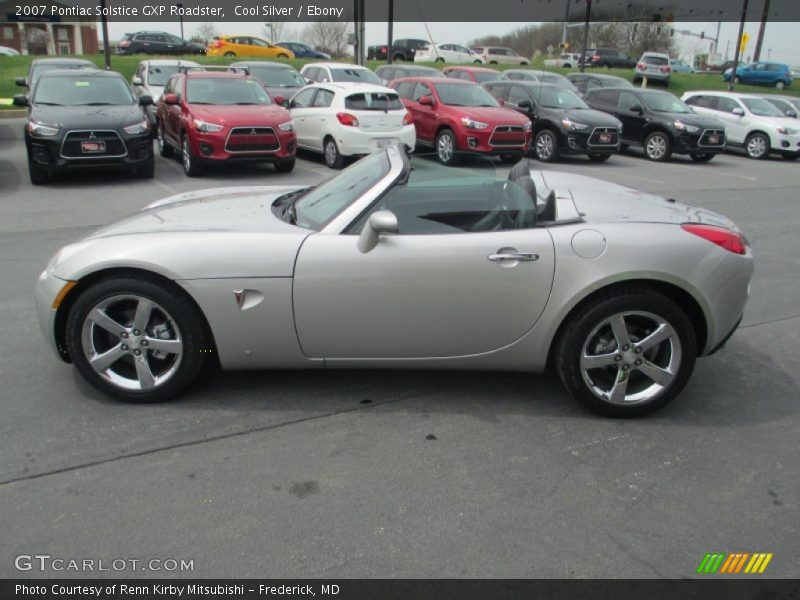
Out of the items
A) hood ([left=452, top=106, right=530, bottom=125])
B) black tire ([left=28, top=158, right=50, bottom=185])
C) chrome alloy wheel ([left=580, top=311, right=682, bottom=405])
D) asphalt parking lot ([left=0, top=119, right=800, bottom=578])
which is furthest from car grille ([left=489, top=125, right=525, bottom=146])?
chrome alloy wheel ([left=580, top=311, right=682, bottom=405])

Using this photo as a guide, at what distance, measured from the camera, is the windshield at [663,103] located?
17641mm

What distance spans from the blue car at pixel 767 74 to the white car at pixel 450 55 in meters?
15.9

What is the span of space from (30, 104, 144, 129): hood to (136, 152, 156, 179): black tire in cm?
66

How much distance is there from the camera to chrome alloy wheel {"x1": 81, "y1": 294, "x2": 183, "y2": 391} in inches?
141

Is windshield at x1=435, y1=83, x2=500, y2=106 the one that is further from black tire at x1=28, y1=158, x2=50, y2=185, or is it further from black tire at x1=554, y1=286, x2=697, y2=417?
black tire at x1=554, y1=286, x2=697, y2=417

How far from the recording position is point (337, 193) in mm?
4027

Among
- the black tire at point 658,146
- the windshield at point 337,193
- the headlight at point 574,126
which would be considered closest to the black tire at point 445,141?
the headlight at point 574,126

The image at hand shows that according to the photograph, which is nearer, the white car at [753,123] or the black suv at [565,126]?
the black suv at [565,126]

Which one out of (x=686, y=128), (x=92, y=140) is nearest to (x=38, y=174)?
(x=92, y=140)

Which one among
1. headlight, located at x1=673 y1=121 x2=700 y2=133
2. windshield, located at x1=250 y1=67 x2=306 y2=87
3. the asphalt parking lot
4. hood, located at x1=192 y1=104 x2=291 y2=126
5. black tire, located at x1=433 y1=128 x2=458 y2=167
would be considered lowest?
the asphalt parking lot

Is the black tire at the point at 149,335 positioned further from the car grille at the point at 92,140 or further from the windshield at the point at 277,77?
the windshield at the point at 277,77

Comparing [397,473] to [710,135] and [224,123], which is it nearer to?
[224,123]

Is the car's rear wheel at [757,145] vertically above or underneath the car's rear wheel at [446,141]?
underneath

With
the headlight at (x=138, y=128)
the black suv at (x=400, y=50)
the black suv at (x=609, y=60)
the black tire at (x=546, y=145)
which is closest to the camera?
the headlight at (x=138, y=128)
